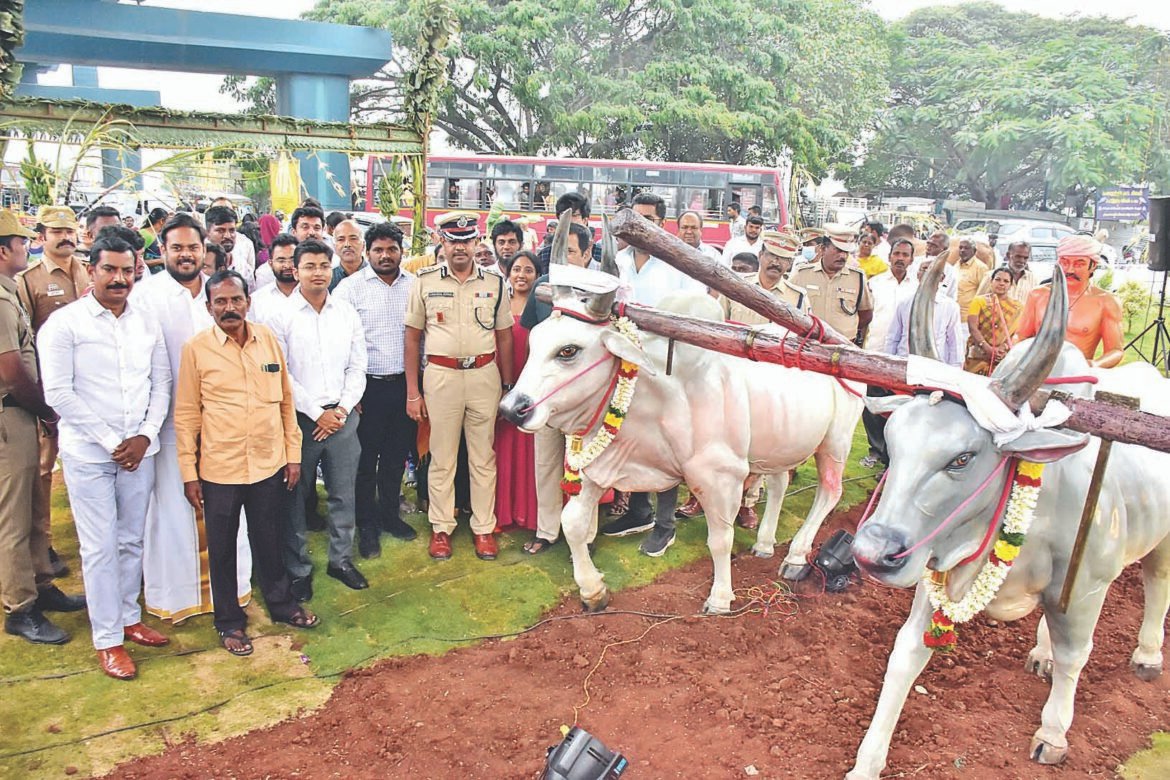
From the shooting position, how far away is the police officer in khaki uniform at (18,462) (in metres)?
4.19

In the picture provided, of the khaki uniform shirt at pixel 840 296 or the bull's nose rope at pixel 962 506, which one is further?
the khaki uniform shirt at pixel 840 296

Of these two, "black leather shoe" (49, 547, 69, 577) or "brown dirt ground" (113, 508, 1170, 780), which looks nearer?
"brown dirt ground" (113, 508, 1170, 780)

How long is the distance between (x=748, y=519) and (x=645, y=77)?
2224 centimetres

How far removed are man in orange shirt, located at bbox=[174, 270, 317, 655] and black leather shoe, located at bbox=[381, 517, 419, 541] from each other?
4.56ft

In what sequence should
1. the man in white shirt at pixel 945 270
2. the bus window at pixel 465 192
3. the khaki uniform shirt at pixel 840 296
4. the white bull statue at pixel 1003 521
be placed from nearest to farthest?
the white bull statue at pixel 1003 521 → the khaki uniform shirt at pixel 840 296 → the man in white shirt at pixel 945 270 → the bus window at pixel 465 192

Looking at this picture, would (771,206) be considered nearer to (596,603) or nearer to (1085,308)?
(1085,308)

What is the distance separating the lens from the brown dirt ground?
369 centimetres

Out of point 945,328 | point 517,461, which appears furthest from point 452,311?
point 945,328

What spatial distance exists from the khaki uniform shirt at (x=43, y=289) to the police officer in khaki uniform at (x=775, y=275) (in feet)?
14.5

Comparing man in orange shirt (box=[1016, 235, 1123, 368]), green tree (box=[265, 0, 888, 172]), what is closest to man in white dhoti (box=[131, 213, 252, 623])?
man in orange shirt (box=[1016, 235, 1123, 368])

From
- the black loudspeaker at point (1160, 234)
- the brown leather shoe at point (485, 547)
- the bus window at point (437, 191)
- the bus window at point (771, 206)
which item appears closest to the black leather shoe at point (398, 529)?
the brown leather shoe at point (485, 547)

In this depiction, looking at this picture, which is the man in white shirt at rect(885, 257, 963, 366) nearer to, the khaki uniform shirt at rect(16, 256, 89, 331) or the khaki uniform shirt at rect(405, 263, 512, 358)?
the khaki uniform shirt at rect(405, 263, 512, 358)

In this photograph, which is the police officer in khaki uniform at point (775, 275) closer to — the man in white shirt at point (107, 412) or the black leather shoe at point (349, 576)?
the black leather shoe at point (349, 576)

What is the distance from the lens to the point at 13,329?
4.18 meters
